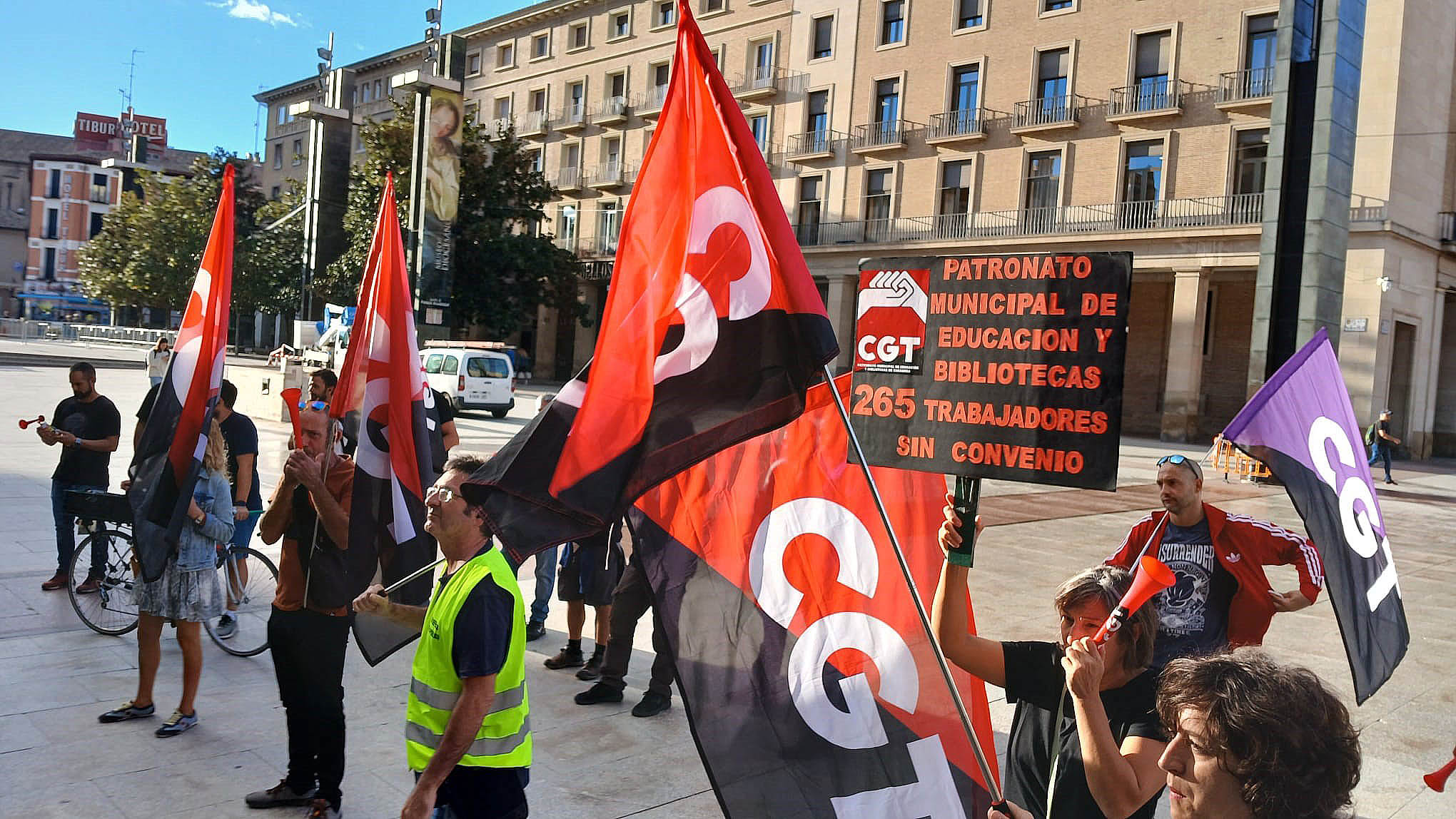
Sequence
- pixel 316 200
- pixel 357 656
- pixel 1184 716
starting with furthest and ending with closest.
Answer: pixel 316 200 < pixel 357 656 < pixel 1184 716

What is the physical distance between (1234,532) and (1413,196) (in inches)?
1252

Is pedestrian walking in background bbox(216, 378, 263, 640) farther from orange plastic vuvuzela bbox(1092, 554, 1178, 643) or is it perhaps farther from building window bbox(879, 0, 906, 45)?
building window bbox(879, 0, 906, 45)

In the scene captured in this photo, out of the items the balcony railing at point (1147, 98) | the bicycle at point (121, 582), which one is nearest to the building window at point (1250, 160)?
the balcony railing at point (1147, 98)

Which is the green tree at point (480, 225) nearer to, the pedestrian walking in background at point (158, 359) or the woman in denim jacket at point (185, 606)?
the pedestrian walking in background at point (158, 359)

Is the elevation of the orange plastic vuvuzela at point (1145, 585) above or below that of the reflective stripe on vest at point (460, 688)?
above

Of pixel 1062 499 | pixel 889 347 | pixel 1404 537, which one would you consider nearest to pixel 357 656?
pixel 889 347

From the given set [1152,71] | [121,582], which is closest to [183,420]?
[121,582]

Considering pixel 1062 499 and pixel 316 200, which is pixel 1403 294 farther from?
pixel 316 200

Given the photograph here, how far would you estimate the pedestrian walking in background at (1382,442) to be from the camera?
22047 millimetres

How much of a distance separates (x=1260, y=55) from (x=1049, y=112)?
6435 millimetres

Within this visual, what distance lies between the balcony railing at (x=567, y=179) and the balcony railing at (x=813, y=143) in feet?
40.1

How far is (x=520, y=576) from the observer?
895cm

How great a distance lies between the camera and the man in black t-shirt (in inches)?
298

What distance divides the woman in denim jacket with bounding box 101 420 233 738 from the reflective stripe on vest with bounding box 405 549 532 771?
258cm
